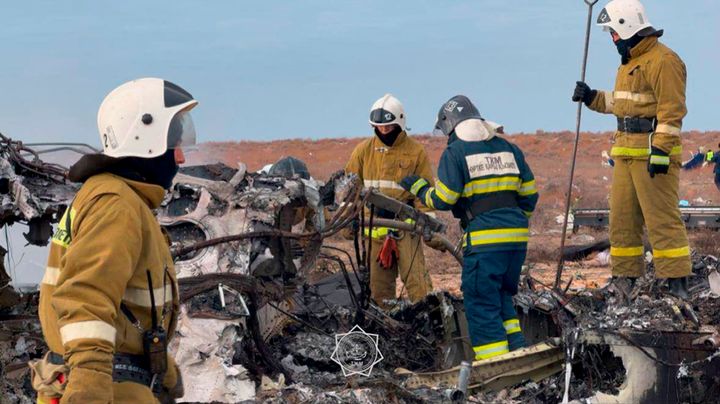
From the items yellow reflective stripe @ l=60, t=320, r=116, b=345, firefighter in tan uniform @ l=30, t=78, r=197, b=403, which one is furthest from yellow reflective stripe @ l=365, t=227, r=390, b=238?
yellow reflective stripe @ l=60, t=320, r=116, b=345

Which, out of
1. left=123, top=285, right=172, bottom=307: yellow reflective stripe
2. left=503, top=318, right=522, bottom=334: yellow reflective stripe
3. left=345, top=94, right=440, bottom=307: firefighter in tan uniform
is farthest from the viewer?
left=345, top=94, right=440, bottom=307: firefighter in tan uniform

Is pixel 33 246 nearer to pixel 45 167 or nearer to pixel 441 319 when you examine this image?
pixel 45 167

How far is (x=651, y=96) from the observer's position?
26.5 ft

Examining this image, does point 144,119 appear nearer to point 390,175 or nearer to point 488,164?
point 488,164

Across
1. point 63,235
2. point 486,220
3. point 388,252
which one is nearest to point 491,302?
point 486,220

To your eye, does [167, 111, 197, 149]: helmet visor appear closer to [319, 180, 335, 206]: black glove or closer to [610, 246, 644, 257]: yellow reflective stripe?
[319, 180, 335, 206]: black glove

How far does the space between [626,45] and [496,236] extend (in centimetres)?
217

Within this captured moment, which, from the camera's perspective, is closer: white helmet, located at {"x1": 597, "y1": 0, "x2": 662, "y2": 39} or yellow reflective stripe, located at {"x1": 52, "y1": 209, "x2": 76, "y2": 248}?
yellow reflective stripe, located at {"x1": 52, "y1": 209, "x2": 76, "y2": 248}

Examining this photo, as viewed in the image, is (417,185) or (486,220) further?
(417,185)

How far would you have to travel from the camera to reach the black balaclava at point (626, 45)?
8141 millimetres

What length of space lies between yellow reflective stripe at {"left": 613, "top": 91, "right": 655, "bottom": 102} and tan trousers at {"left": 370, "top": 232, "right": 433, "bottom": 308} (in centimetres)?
213

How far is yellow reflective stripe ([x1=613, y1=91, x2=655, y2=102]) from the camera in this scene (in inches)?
319

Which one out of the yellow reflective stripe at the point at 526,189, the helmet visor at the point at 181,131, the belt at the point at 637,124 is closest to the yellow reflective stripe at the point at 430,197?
the yellow reflective stripe at the point at 526,189

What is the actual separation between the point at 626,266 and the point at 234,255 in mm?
3544
